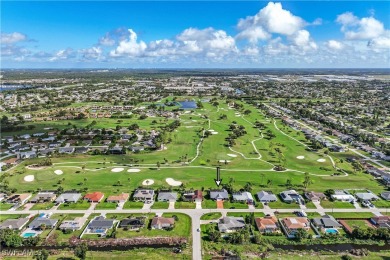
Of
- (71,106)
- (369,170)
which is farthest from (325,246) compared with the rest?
(71,106)

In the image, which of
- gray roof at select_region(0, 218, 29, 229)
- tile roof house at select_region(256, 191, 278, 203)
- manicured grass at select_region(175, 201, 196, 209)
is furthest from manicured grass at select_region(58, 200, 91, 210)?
tile roof house at select_region(256, 191, 278, 203)

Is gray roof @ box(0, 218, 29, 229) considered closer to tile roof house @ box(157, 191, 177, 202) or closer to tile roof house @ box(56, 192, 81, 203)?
tile roof house @ box(56, 192, 81, 203)

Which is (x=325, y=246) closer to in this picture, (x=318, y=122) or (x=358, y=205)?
(x=358, y=205)

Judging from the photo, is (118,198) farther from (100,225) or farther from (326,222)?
(326,222)

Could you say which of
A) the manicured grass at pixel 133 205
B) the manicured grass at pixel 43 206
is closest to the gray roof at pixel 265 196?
the manicured grass at pixel 133 205

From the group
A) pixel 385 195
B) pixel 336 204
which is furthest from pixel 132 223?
pixel 385 195
